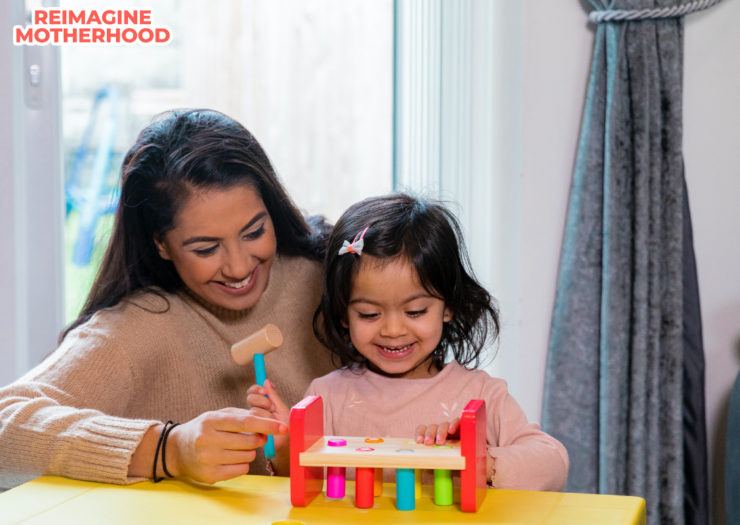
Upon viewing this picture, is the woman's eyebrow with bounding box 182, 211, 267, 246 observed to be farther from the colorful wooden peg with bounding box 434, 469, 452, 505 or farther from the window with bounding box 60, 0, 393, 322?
the window with bounding box 60, 0, 393, 322

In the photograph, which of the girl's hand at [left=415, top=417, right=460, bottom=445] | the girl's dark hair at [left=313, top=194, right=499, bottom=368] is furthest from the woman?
the girl's hand at [left=415, top=417, right=460, bottom=445]

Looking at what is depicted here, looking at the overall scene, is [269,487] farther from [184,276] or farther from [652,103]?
[652,103]

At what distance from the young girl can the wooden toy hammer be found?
0.03 m

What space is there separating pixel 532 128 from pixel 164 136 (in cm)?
94

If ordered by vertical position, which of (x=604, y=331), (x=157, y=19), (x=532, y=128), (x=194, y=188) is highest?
(x=157, y=19)

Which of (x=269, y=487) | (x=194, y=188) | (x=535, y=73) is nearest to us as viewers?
(x=269, y=487)

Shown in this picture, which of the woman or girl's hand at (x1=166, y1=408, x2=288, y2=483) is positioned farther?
the woman

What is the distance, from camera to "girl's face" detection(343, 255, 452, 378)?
122cm

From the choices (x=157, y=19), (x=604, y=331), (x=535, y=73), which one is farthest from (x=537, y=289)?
(x=157, y=19)

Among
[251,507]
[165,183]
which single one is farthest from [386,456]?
[165,183]

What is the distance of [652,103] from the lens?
6.11 feet

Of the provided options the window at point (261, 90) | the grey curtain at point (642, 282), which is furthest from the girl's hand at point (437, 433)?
the window at point (261, 90)

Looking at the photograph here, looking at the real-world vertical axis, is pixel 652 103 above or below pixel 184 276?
above

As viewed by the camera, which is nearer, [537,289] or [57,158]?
[537,289]
